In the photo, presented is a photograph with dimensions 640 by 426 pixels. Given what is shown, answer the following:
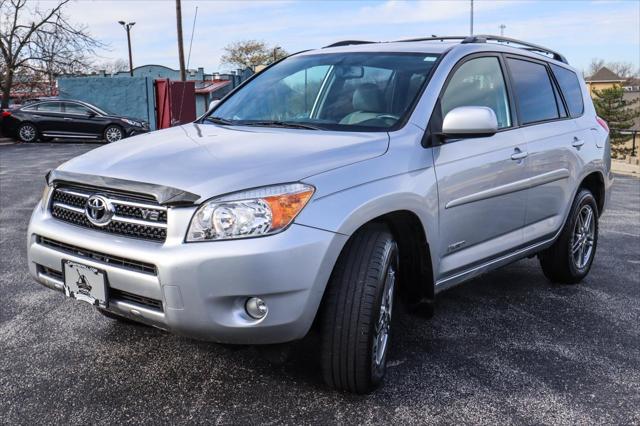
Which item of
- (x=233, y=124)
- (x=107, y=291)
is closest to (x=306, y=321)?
(x=107, y=291)

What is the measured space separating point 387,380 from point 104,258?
149 centimetres

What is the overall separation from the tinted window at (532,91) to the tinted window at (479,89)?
17 cm

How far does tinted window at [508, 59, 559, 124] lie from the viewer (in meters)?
4.34

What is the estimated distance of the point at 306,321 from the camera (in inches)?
107

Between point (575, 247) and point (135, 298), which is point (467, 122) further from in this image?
point (575, 247)

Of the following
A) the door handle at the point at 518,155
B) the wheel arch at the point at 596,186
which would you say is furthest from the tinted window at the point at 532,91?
the wheel arch at the point at 596,186

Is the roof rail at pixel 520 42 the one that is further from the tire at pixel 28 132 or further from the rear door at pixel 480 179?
the tire at pixel 28 132

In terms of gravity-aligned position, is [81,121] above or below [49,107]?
below

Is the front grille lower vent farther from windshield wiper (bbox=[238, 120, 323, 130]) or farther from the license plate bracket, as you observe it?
windshield wiper (bbox=[238, 120, 323, 130])

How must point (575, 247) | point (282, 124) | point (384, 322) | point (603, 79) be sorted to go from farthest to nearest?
point (603, 79), point (575, 247), point (282, 124), point (384, 322)

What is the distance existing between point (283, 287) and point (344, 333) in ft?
1.31

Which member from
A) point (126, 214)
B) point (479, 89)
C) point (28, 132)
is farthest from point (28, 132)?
point (126, 214)

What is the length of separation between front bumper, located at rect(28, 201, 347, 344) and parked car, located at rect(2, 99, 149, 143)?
→ 18.3 metres

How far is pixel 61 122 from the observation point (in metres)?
20.2
